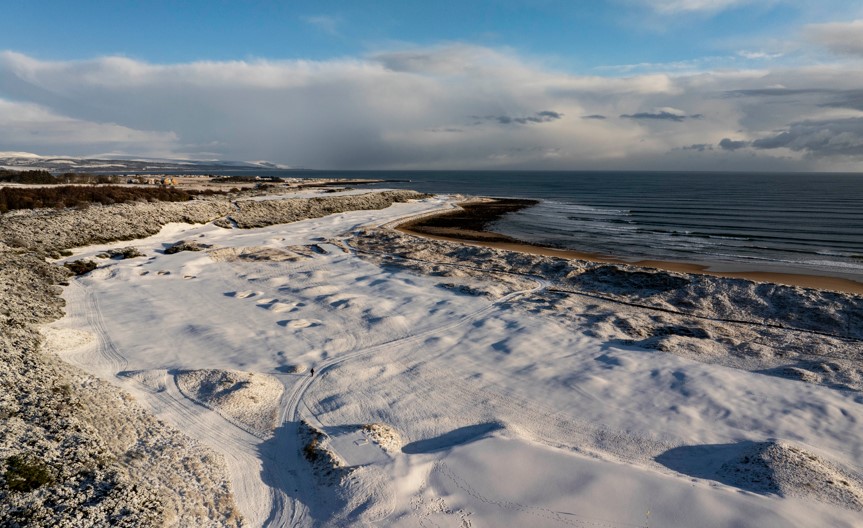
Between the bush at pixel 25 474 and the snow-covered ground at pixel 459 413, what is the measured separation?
9.38 ft

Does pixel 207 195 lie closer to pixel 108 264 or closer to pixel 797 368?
pixel 108 264

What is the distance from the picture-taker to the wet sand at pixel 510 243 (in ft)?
83.7

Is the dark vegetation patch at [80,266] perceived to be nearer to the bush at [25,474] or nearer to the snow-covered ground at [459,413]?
the snow-covered ground at [459,413]

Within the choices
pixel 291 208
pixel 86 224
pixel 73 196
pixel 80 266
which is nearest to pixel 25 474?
pixel 80 266

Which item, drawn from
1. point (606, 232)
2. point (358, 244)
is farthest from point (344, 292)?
point (606, 232)

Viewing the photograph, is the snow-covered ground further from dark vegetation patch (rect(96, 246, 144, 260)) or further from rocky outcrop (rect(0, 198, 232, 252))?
rocky outcrop (rect(0, 198, 232, 252))

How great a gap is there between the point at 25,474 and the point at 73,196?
45.0 m

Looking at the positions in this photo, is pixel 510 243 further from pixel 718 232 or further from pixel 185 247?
pixel 185 247

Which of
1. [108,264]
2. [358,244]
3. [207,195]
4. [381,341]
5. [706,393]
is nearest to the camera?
[706,393]

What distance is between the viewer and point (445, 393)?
13.1 meters

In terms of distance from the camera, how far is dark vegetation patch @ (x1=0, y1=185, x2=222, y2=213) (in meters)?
38.6

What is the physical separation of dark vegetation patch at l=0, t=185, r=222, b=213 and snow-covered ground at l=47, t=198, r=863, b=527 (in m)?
24.1

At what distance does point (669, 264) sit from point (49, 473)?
104 ft

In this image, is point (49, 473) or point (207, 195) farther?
point (207, 195)
